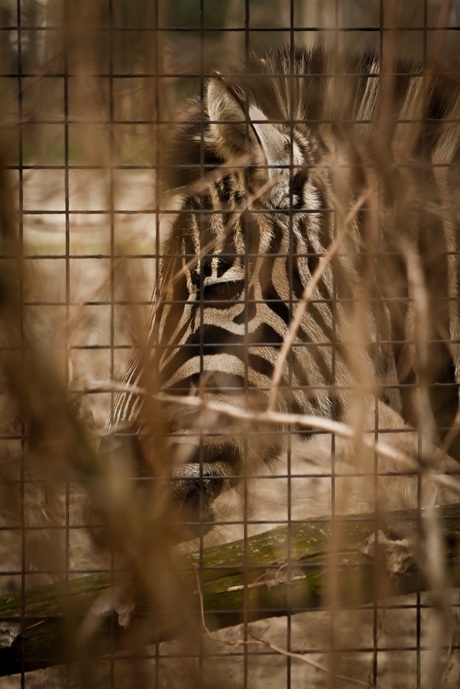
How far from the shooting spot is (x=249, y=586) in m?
2.59

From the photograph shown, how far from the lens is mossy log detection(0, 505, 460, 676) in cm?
255

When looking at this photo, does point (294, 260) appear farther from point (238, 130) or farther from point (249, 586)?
point (249, 586)

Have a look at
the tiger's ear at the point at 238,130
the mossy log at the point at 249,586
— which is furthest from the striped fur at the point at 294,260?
the mossy log at the point at 249,586

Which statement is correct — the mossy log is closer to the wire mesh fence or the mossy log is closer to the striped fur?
the wire mesh fence

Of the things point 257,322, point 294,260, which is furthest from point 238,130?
point 257,322

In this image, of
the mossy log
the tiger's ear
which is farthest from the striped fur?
the mossy log

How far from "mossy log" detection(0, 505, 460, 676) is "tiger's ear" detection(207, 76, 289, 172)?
1169 mm

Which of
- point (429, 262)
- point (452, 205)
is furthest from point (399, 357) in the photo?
point (452, 205)

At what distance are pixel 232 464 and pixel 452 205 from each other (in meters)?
1.10

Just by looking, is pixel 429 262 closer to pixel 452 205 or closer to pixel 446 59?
pixel 452 205

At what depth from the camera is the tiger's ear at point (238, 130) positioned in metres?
2.85

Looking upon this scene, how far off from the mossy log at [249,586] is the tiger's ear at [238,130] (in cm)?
117

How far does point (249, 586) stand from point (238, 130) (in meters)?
1.44

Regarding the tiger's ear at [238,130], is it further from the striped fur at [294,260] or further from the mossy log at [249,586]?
the mossy log at [249,586]
